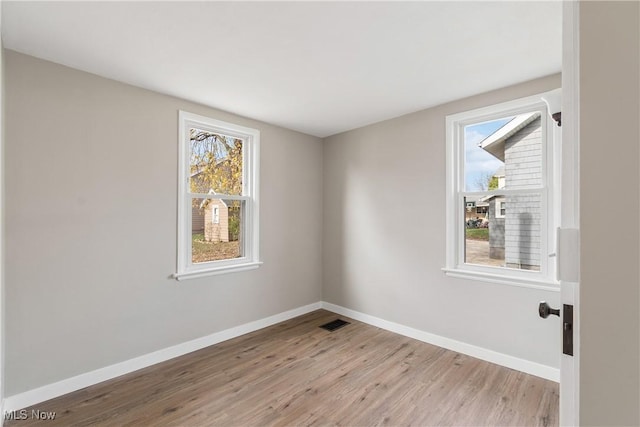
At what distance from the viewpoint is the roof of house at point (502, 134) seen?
272 cm

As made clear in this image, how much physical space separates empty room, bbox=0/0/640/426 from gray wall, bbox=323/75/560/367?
0.02 metres

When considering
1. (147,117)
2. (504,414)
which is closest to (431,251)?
(504,414)

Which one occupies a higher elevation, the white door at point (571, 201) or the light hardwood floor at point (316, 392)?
the white door at point (571, 201)

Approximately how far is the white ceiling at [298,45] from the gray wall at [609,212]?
5.01 feet

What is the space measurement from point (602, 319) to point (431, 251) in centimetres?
285

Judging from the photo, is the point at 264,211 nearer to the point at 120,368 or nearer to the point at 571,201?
the point at 120,368

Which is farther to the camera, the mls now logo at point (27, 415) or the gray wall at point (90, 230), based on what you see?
the gray wall at point (90, 230)

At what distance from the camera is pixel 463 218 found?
3.09 meters

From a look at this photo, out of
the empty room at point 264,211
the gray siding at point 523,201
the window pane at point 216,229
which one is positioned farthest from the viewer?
the window pane at point 216,229

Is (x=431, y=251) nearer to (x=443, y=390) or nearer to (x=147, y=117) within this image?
(x=443, y=390)

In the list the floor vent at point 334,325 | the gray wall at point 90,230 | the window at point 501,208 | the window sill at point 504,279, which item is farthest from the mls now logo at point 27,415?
the window at point 501,208

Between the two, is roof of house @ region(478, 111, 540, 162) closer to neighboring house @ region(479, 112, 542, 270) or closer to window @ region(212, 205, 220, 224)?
neighboring house @ region(479, 112, 542, 270)

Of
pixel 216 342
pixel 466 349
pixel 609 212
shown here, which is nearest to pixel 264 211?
pixel 216 342

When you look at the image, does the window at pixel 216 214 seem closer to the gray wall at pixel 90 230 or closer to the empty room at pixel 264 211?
the empty room at pixel 264 211
